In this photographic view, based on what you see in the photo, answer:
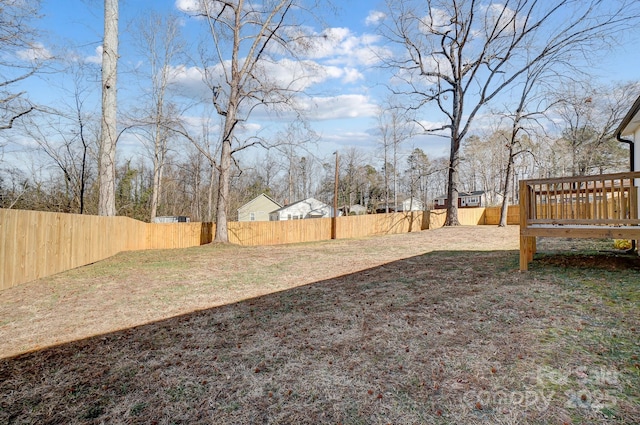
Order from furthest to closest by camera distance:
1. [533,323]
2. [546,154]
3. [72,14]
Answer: [546,154]
[72,14]
[533,323]

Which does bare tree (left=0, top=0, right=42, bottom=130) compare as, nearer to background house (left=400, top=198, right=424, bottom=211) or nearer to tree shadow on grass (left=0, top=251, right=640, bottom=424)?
tree shadow on grass (left=0, top=251, right=640, bottom=424)

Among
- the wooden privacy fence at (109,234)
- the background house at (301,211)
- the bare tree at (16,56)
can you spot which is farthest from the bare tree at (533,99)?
the bare tree at (16,56)

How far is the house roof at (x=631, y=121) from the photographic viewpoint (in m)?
5.18

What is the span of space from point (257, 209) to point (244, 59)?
18.5 metres

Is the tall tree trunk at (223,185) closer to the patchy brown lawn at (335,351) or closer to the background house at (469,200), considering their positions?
the patchy brown lawn at (335,351)

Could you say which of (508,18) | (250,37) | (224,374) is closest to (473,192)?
(508,18)

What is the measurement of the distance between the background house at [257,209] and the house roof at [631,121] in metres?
25.4

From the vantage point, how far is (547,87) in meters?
15.1

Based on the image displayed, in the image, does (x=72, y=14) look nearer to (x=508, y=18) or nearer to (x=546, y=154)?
(x=508, y=18)

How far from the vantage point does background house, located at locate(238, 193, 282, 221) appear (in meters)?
28.8

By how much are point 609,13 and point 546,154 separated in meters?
14.9

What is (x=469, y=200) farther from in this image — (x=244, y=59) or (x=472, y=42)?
(x=244, y=59)

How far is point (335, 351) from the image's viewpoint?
267cm

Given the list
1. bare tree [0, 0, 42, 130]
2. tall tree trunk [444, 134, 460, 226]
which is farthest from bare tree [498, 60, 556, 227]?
bare tree [0, 0, 42, 130]
